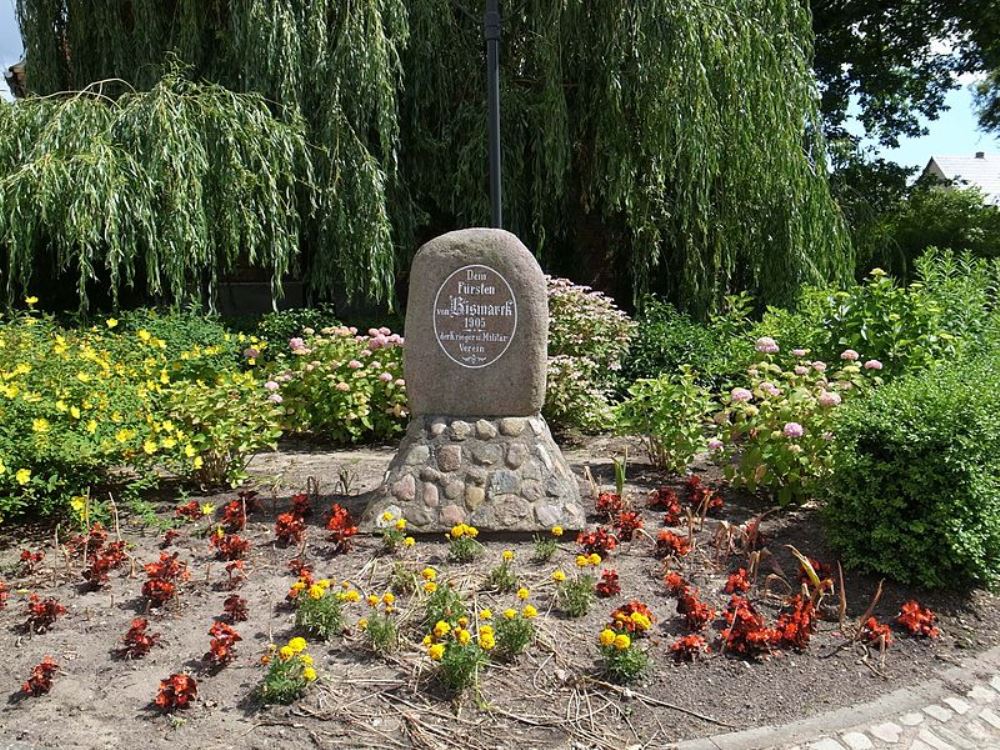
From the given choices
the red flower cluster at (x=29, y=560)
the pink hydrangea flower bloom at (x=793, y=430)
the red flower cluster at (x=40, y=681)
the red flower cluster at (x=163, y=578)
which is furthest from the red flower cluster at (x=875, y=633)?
the red flower cluster at (x=29, y=560)

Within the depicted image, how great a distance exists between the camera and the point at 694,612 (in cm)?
338

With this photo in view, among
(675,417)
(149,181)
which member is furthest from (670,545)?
(149,181)

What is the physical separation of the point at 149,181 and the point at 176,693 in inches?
Result: 206

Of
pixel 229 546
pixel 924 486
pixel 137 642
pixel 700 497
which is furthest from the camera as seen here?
pixel 700 497

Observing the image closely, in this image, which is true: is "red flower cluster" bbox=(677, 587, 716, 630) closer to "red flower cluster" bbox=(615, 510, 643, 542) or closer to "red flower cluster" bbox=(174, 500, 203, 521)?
"red flower cluster" bbox=(615, 510, 643, 542)

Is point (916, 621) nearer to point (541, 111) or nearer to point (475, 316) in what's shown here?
point (475, 316)

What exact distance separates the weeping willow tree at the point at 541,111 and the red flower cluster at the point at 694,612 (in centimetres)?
520

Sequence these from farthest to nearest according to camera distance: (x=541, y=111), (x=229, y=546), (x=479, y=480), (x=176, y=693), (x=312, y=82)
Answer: (x=541, y=111) < (x=312, y=82) < (x=479, y=480) < (x=229, y=546) < (x=176, y=693)

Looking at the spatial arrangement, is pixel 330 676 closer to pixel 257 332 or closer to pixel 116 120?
pixel 257 332

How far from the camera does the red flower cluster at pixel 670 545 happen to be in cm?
402

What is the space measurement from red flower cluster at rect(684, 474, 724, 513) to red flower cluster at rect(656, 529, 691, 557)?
513 millimetres

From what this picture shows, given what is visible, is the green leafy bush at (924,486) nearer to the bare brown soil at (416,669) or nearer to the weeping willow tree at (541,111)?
the bare brown soil at (416,669)

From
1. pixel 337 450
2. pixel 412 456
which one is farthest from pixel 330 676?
pixel 337 450

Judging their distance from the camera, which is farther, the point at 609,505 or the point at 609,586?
the point at 609,505
